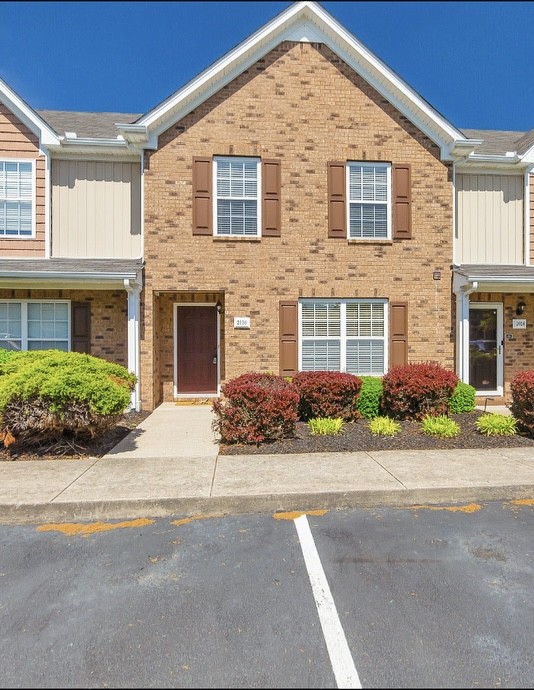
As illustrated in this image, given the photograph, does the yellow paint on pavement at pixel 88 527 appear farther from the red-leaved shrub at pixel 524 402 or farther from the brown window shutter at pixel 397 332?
the brown window shutter at pixel 397 332

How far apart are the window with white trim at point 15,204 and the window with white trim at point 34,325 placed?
1.67m

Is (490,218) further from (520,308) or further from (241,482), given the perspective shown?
(241,482)

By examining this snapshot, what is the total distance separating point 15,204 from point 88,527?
28.4 feet

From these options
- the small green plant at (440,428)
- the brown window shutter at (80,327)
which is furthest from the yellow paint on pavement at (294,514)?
the brown window shutter at (80,327)

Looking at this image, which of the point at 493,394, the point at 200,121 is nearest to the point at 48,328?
the point at 200,121

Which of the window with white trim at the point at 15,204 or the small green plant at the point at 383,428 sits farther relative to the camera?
the window with white trim at the point at 15,204

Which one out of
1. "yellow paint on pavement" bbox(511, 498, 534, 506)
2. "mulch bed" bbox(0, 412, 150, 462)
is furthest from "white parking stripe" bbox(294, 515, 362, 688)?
"mulch bed" bbox(0, 412, 150, 462)

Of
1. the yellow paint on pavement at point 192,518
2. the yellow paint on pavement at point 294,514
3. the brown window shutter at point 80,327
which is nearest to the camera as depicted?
the yellow paint on pavement at point 192,518

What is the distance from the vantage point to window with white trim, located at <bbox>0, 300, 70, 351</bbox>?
9859 millimetres

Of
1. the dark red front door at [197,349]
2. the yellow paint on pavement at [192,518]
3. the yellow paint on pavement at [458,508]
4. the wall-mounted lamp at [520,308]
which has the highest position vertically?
the wall-mounted lamp at [520,308]

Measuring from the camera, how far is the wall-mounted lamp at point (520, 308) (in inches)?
425

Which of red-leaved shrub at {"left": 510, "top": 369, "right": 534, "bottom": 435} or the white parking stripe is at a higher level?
red-leaved shrub at {"left": 510, "top": 369, "right": 534, "bottom": 435}

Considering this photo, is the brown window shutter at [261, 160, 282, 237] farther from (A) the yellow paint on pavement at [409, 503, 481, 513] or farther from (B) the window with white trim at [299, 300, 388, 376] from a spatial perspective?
(A) the yellow paint on pavement at [409, 503, 481, 513]

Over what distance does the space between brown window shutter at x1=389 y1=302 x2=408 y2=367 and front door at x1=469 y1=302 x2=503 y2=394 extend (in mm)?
1973
